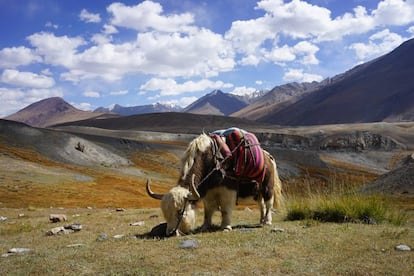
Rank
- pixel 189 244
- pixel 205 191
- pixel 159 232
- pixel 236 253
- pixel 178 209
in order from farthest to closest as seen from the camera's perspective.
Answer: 1. pixel 205 191
2. pixel 159 232
3. pixel 178 209
4. pixel 189 244
5. pixel 236 253

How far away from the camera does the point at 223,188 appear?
30.3 ft

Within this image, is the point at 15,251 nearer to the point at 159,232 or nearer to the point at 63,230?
the point at 63,230

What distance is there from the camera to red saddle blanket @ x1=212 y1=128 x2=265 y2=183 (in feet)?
31.1

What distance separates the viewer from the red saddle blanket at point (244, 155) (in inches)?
373

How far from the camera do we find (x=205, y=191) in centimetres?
908

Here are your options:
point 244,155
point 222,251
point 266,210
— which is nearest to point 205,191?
point 244,155

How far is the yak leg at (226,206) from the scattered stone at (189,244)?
189 centimetres

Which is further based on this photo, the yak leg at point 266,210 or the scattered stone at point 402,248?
the yak leg at point 266,210

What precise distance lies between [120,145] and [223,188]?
1780 inches

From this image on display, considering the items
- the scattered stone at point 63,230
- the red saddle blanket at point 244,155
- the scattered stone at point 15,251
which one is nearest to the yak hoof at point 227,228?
the red saddle blanket at point 244,155

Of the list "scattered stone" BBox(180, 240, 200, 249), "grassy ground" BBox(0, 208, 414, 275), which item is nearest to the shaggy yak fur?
"grassy ground" BBox(0, 208, 414, 275)

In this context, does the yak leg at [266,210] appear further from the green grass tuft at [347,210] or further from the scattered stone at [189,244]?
the scattered stone at [189,244]

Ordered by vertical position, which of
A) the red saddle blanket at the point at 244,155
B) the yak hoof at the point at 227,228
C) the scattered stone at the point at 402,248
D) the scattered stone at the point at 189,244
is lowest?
the yak hoof at the point at 227,228

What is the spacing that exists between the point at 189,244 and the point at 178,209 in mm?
1045
